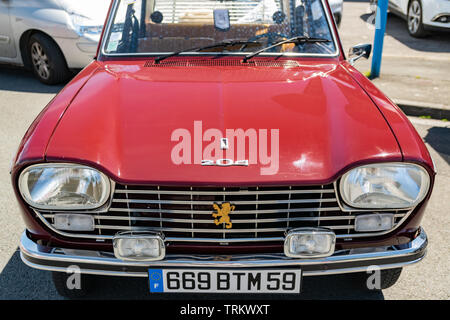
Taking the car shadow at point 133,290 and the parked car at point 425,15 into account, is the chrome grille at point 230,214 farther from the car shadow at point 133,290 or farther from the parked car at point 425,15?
the parked car at point 425,15

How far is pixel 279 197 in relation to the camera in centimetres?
225

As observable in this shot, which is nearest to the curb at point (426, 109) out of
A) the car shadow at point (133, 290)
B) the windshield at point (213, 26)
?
the windshield at point (213, 26)

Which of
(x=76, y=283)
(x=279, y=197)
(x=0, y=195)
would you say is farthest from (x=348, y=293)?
(x=0, y=195)

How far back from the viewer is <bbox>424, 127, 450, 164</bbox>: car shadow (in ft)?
16.2

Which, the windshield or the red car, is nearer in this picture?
the red car

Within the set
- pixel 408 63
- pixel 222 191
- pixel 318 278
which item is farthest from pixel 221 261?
pixel 408 63

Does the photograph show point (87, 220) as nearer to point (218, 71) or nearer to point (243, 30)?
point (218, 71)

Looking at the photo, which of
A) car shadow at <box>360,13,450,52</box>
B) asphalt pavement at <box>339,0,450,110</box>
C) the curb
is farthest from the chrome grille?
car shadow at <box>360,13,450,52</box>

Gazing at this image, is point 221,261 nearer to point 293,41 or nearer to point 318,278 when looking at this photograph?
point 318,278

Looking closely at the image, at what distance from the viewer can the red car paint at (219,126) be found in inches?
86.7

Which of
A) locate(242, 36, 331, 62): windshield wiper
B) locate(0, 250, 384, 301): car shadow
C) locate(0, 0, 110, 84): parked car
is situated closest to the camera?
locate(0, 250, 384, 301): car shadow

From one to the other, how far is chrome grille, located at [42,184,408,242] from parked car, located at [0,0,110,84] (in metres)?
4.83

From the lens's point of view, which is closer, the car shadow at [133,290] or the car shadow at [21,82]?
the car shadow at [133,290]

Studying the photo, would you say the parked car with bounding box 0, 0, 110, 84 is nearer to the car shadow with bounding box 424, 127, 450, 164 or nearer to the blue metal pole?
the blue metal pole
